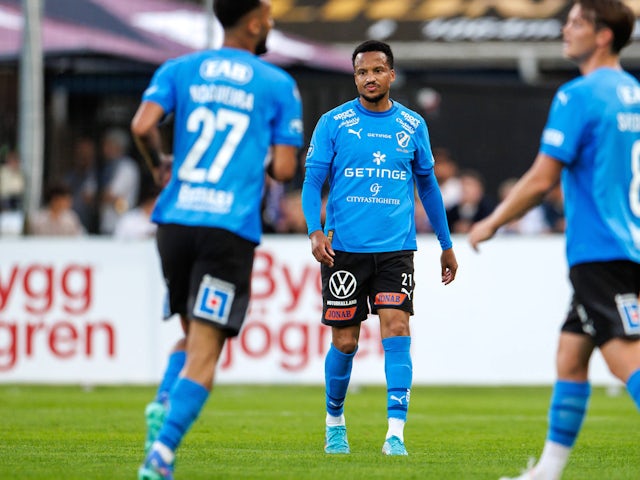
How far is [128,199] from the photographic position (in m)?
21.0

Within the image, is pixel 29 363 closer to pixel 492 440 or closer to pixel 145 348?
pixel 145 348

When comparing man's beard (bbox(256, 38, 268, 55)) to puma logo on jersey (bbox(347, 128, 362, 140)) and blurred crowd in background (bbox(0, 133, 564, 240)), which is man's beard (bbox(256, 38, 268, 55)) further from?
blurred crowd in background (bbox(0, 133, 564, 240))

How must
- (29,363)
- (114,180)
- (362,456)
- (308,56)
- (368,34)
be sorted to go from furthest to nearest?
(368,34) < (308,56) < (114,180) < (29,363) < (362,456)

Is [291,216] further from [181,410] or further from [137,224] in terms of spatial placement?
[181,410]

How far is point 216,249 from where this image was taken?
6.98 m

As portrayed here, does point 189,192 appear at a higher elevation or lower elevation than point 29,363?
higher

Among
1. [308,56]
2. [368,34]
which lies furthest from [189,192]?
[368,34]

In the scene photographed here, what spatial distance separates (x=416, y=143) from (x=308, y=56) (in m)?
13.4

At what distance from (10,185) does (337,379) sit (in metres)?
11.6

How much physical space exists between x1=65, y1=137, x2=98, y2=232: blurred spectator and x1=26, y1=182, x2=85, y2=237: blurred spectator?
2.62 metres

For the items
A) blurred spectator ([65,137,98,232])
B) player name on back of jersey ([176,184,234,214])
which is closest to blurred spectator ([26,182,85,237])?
blurred spectator ([65,137,98,232])

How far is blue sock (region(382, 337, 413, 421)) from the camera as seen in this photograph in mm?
9352

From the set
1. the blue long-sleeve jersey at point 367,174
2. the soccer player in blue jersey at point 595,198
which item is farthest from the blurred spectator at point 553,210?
the soccer player in blue jersey at point 595,198

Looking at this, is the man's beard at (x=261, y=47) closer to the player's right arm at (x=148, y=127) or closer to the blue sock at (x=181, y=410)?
the player's right arm at (x=148, y=127)
